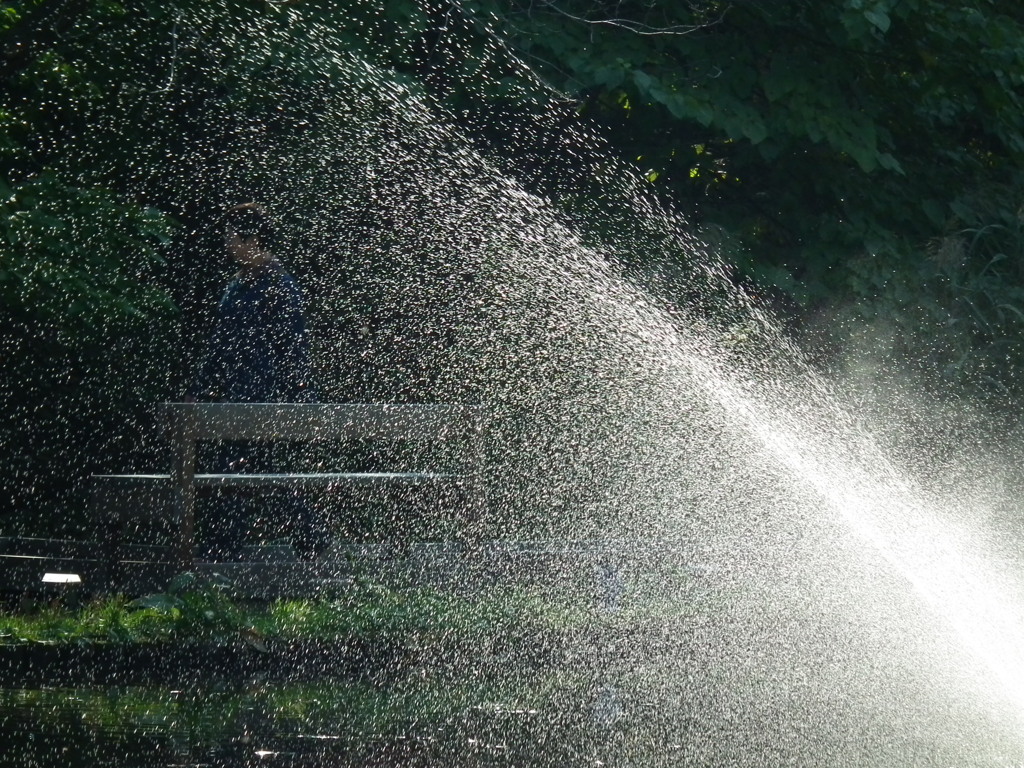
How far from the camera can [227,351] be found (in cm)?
756

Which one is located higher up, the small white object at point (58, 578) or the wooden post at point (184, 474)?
the wooden post at point (184, 474)

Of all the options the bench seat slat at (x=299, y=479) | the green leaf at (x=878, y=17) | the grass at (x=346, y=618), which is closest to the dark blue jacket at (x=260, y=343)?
the bench seat slat at (x=299, y=479)

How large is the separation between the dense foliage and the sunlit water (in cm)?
14

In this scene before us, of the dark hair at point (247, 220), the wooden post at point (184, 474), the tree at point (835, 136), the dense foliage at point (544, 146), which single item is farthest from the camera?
the tree at point (835, 136)

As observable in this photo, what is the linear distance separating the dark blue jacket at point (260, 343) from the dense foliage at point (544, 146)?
0.73m

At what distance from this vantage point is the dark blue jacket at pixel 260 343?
7.48 metres

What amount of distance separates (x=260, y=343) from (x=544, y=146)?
11.0 feet

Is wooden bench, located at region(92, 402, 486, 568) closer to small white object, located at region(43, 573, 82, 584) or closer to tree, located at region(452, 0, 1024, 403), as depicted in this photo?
small white object, located at region(43, 573, 82, 584)

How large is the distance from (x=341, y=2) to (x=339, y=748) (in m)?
5.62

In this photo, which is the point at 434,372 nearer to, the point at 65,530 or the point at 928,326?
the point at 65,530

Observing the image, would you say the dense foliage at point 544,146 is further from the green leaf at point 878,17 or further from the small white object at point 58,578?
the small white object at point 58,578

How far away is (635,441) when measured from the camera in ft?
30.3

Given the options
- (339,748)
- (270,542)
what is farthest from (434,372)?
(339,748)

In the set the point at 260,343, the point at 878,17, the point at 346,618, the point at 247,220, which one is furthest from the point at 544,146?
the point at 346,618
